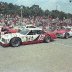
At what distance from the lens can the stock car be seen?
47.4 ft

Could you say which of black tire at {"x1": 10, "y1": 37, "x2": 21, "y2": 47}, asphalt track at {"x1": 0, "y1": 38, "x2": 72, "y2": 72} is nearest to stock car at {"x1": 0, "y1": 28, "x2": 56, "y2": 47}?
black tire at {"x1": 10, "y1": 37, "x2": 21, "y2": 47}

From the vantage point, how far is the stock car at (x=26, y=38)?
47.4 ft

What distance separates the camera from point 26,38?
15.3m

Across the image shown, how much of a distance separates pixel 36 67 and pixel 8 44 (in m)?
5.67

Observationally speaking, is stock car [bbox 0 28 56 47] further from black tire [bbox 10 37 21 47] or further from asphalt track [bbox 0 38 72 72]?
asphalt track [bbox 0 38 72 72]

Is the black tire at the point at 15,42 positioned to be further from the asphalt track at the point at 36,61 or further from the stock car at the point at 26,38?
the asphalt track at the point at 36,61

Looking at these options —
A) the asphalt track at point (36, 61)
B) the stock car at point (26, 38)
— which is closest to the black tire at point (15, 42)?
the stock car at point (26, 38)

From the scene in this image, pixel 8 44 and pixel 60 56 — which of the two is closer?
pixel 60 56

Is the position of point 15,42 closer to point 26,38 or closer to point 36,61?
point 26,38

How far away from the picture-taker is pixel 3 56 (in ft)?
37.1

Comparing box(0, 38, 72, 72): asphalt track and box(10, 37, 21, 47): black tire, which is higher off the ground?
box(10, 37, 21, 47): black tire

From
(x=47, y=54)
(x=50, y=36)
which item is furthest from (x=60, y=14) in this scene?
(x=47, y=54)

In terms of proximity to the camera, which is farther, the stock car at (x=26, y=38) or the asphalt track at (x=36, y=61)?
the stock car at (x=26, y=38)

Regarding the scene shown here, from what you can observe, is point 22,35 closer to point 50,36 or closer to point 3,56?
point 50,36
